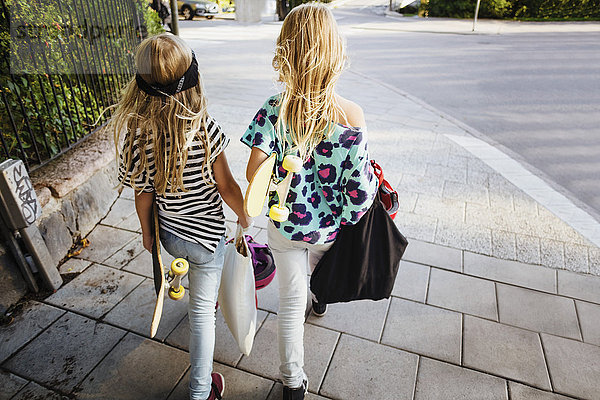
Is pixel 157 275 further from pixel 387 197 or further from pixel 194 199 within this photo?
pixel 387 197

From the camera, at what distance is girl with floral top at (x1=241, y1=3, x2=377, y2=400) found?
57.7 inches

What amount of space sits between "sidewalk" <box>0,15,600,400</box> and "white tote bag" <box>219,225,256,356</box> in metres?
0.34

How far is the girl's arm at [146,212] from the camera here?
1714 millimetres

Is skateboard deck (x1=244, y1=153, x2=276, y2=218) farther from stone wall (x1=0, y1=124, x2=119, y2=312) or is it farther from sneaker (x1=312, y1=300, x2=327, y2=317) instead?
stone wall (x1=0, y1=124, x2=119, y2=312)

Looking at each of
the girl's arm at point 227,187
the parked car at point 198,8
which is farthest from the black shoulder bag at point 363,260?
the parked car at point 198,8

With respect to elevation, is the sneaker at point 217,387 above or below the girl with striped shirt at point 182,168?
below

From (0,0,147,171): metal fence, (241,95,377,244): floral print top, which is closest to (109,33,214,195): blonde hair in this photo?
(241,95,377,244): floral print top

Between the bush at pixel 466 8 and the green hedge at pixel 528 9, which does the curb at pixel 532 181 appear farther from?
the green hedge at pixel 528 9

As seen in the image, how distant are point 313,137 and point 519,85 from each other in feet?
24.8

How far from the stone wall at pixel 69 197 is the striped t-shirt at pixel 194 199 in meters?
1.32

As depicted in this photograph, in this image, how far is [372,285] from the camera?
1838 mm

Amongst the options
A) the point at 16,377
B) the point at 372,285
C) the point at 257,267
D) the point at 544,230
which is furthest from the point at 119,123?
the point at 544,230

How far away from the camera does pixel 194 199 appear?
1.72 m

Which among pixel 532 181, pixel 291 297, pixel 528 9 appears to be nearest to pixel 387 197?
pixel 291 297
